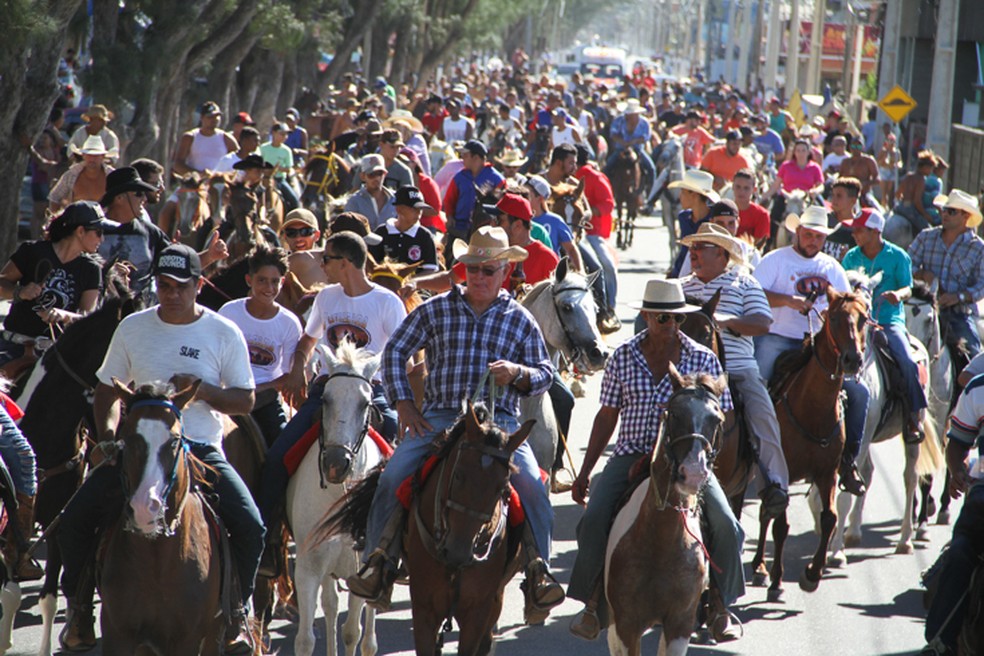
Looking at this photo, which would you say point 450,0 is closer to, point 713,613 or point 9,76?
point 9,76

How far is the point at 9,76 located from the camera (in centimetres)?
1712

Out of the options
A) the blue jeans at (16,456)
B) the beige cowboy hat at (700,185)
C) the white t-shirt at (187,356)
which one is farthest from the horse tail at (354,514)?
the beige cowboy hat at (700,185)

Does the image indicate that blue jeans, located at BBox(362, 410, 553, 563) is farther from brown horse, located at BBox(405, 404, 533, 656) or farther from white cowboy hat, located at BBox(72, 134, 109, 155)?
white cowboy hat, located at BBox(72, 134, 109, 155)

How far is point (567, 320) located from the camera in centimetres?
1013

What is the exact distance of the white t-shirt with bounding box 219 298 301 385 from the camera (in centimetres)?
873

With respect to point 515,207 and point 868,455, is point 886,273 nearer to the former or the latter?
point 868,455

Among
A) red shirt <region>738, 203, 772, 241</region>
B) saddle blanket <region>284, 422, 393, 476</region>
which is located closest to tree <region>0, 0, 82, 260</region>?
red shirt <region>738, 203, 772, 241</region>

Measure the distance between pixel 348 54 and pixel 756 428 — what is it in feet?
115

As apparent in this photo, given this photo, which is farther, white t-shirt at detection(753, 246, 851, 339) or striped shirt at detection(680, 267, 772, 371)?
white t-shirt at detection(753, 246, 851, 339)

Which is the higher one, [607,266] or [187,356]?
[187,356]

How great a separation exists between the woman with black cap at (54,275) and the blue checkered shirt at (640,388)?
3.84 metres

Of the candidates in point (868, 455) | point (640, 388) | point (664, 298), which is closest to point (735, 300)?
point (664, 298)

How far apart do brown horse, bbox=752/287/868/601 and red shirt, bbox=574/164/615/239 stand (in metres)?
6.41

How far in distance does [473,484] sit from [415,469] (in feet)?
2.39
